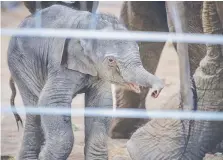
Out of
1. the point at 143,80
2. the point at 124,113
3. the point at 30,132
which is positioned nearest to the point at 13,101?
the point at 30,132

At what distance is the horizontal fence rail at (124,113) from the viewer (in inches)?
86.4

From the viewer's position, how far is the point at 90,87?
2213mm

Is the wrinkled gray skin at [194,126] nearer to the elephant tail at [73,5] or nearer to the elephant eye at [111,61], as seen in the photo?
the elephant tail at [73,5]

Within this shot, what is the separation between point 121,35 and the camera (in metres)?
2.09

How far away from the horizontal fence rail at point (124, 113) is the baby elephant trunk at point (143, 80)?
0.58ft

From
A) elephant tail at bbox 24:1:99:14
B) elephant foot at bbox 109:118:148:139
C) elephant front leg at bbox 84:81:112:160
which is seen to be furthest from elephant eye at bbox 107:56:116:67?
elephant foot at bbox 109:118:148:139

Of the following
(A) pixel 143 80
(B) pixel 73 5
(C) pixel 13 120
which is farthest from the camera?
(C) pixel 13 120

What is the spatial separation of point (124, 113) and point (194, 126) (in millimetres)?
280

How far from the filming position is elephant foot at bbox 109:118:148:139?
2.81 metres

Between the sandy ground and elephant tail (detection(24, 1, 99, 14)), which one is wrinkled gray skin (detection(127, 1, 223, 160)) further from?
elephant tail (detection(24, 1, 99, 14))

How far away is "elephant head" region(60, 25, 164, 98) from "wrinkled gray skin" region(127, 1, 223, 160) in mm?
379

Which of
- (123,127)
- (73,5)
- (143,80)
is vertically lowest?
(123,127)

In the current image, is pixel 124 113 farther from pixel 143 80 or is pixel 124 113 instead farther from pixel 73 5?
pixel 143 80

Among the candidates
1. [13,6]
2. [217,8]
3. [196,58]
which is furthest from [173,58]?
[217,8]
